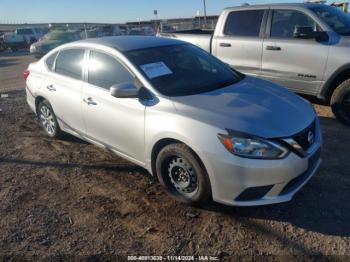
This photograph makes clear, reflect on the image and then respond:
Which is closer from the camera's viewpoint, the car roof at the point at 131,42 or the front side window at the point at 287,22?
the car roof at the point at 131,42

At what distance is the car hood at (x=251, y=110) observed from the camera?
10.3 feet

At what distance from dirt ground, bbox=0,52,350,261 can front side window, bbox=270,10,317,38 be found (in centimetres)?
238

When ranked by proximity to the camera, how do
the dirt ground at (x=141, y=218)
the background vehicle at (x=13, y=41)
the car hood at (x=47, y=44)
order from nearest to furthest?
the dirt ground at (x=141, y=218) → the car hood at (x=47, y=44) → the background vehicle at (x=13, y=41)

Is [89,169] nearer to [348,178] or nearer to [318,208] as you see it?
[318,208]

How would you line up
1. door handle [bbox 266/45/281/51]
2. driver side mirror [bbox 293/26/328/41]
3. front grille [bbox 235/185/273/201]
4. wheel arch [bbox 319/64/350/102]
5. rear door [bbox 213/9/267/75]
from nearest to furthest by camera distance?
front grille [bbox 235/185/273/201] < wheel arch [bbox 319/64/350/102] < driver side mirror [bbox 293/26/328/41] < door handle [bbox 266/45/281/51] < rear door [bbox 213/9/267/75]

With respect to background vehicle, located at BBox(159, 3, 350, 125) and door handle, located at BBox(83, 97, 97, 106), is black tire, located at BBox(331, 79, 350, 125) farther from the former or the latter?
door handle, located at BBox(83, 97, 97, 106)

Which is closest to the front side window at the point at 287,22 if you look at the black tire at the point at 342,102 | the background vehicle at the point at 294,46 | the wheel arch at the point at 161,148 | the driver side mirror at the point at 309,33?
the background vehicle at the point at 294,46

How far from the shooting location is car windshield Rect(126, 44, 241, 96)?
12.5ft

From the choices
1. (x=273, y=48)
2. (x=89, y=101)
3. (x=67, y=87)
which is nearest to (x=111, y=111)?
(x=89, y=101)

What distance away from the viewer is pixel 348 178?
13.1 feet

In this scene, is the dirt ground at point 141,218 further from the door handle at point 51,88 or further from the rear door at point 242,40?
the rear door at point 242,40

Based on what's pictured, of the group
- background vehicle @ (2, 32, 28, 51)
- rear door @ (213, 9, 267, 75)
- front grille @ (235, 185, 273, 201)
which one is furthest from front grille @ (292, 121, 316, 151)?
background vehicle @ (2, 32, 28, 51)

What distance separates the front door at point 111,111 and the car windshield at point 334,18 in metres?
3.85

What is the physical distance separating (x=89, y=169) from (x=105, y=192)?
0.72m
